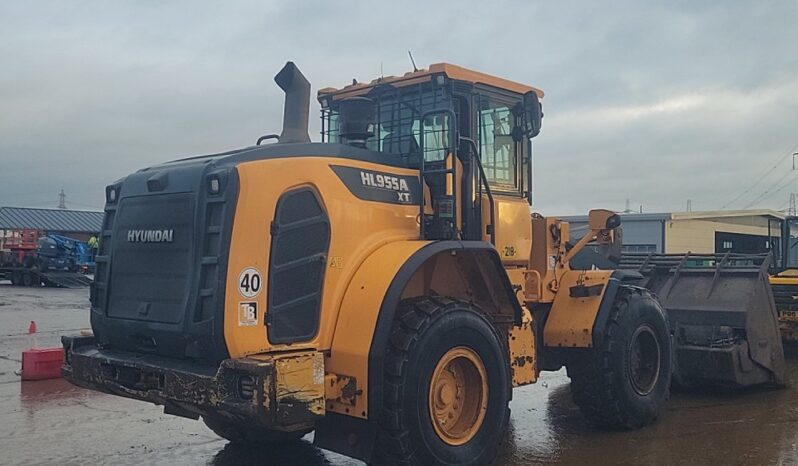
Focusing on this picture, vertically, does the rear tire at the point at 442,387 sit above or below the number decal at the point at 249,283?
below

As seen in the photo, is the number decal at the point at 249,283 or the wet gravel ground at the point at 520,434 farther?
the wet gravel ground at the point at 520,434

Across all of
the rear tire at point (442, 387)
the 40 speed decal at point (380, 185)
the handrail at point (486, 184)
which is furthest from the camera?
the handrail at point (486, 184)

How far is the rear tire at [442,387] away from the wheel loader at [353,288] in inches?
0.5

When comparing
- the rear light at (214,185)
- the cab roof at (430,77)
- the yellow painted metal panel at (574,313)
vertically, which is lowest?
the yellow painted metal panel at (574,313)

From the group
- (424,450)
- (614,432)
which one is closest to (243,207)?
(424,450)

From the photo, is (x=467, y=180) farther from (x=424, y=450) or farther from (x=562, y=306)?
(x=424, y=450)

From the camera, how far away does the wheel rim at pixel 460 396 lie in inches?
209

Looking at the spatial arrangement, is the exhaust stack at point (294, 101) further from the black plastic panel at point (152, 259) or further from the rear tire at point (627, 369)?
the rear tire at point (627, 369)

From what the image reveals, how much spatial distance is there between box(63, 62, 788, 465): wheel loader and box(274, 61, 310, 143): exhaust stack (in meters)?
0.01

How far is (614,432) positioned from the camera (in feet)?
22.2

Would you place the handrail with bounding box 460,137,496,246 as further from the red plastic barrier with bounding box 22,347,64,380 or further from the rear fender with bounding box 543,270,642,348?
the red plastic barrier with bounding box 22,347,64,380

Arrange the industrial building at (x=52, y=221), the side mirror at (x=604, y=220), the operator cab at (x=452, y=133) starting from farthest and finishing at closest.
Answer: the industrial building at (x=52, y=221) < the side mirror at (x=604, y=220) < the operator cab at (x=452, y=133)

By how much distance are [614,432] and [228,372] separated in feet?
12.6

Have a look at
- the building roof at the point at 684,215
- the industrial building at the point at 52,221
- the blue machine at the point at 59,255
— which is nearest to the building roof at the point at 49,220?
the industrial building at the point at 52,221
